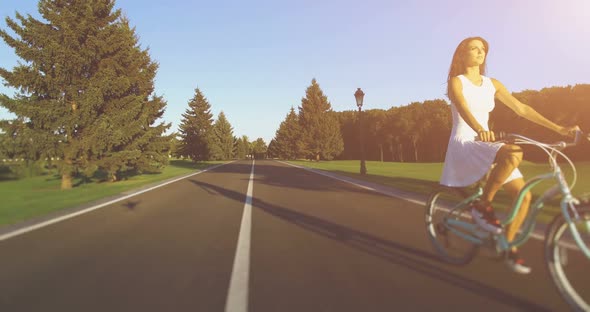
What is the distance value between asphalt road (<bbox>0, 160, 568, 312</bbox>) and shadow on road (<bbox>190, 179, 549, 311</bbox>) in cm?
1

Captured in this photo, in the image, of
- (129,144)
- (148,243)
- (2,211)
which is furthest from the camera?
(129,144)

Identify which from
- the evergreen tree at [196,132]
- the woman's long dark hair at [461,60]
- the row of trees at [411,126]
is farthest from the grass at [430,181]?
the evergreen tree at [196,132]

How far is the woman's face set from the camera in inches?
156

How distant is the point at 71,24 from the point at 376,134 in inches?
3164

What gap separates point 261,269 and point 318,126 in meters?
62.8

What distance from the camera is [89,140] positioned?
16.9 meters

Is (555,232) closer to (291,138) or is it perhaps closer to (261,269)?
(261,269)

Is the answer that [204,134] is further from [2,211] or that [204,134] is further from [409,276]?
[409,276]

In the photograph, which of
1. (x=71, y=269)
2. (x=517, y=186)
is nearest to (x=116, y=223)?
(x=71, y=269)

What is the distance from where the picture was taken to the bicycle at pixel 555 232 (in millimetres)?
2713

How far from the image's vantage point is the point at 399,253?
4.61m

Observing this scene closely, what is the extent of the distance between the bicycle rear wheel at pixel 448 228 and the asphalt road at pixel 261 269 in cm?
16

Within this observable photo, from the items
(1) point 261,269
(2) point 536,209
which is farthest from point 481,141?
(1) point 261,269

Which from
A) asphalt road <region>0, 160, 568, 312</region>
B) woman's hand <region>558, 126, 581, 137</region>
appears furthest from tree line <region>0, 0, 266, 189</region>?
woman's hand <region>558, 126, 581, 137</region>
